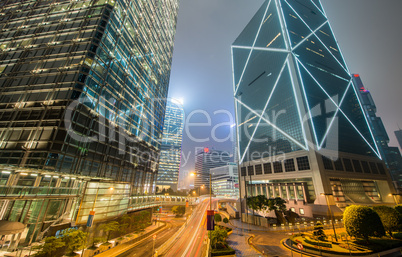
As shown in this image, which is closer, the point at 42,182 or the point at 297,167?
the point at 42,182

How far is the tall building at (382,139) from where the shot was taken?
473 feet

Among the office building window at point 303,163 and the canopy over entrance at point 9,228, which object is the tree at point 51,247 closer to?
the canopy over entrance at point 9,228

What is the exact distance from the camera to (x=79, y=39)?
113ft

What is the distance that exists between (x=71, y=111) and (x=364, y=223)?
153 feet

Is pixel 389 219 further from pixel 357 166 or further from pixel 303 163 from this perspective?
pixel 357 166

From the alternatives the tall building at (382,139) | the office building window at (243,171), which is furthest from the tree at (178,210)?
the tall building at (382,139)

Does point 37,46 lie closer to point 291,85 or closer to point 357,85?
point 291,85

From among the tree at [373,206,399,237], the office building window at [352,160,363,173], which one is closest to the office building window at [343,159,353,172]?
the office building window at [352,160,363,173]

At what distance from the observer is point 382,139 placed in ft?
498

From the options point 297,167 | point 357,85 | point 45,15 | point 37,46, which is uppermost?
point 357,85

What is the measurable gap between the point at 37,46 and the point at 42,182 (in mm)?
32219

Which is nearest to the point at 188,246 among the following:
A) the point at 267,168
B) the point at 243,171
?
the point at 267,168

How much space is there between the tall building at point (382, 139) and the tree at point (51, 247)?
696 ft

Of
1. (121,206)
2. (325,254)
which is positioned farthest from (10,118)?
(325,254)
